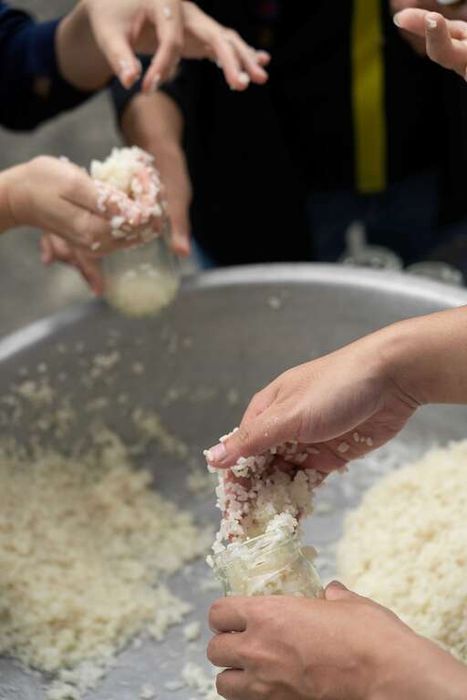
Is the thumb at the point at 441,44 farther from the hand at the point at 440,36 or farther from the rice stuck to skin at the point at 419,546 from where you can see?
the rice stuck to skin at the point at 419,546

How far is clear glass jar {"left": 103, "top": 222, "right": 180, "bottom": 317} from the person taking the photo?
95cm

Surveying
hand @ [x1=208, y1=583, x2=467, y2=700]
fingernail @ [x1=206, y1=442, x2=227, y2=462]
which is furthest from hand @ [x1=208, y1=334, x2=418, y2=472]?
hand @ [x1=208, y1=583, x2=467, y2=700]

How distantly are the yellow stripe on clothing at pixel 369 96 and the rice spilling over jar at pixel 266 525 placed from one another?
2.00 ft

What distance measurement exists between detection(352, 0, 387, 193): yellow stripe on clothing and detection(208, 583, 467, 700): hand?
2.45 feet

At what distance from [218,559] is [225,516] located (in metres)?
0.06

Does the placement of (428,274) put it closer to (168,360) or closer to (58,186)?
(168,360)

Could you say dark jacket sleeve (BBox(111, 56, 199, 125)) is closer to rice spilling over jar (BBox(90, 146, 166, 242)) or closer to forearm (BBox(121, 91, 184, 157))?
forearm (BBox(121, 91, 184, 157))

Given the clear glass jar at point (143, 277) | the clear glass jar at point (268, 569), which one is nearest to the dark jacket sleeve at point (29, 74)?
the clear glass jar at point (143, 277)

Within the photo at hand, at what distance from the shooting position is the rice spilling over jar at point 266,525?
2.10 feet

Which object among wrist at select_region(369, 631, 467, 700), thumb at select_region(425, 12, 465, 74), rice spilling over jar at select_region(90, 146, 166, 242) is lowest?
wrist at select_region(369, 631, 467, 700)

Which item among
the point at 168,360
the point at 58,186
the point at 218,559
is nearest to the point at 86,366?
the point at 168,360

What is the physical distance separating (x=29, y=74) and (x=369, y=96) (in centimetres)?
42

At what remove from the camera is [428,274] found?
44.4 inches

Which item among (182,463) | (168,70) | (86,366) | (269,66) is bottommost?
(182,463)
